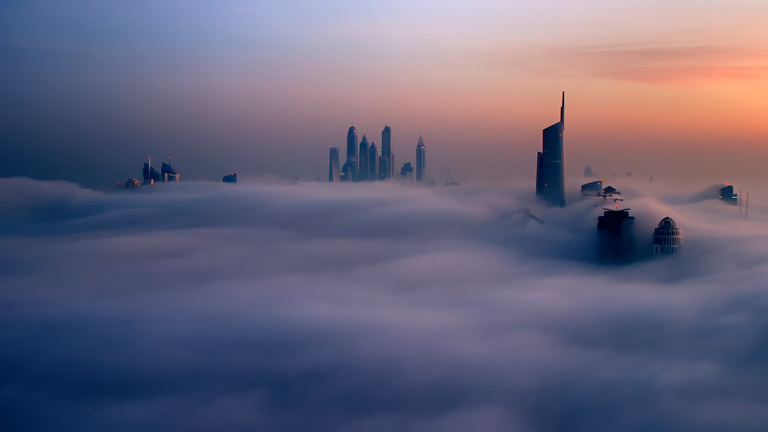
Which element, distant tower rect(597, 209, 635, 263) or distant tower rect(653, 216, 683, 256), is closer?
distant tower rect(653, 216, 683, 256)

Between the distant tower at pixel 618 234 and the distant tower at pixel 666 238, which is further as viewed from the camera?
the distant tower at pixel 618 234

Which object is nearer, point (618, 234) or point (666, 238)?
point (666, 238)

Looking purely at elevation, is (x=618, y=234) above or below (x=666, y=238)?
above

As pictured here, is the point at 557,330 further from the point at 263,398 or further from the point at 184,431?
the point at 184,431

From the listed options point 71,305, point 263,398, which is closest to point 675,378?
point 263,398
